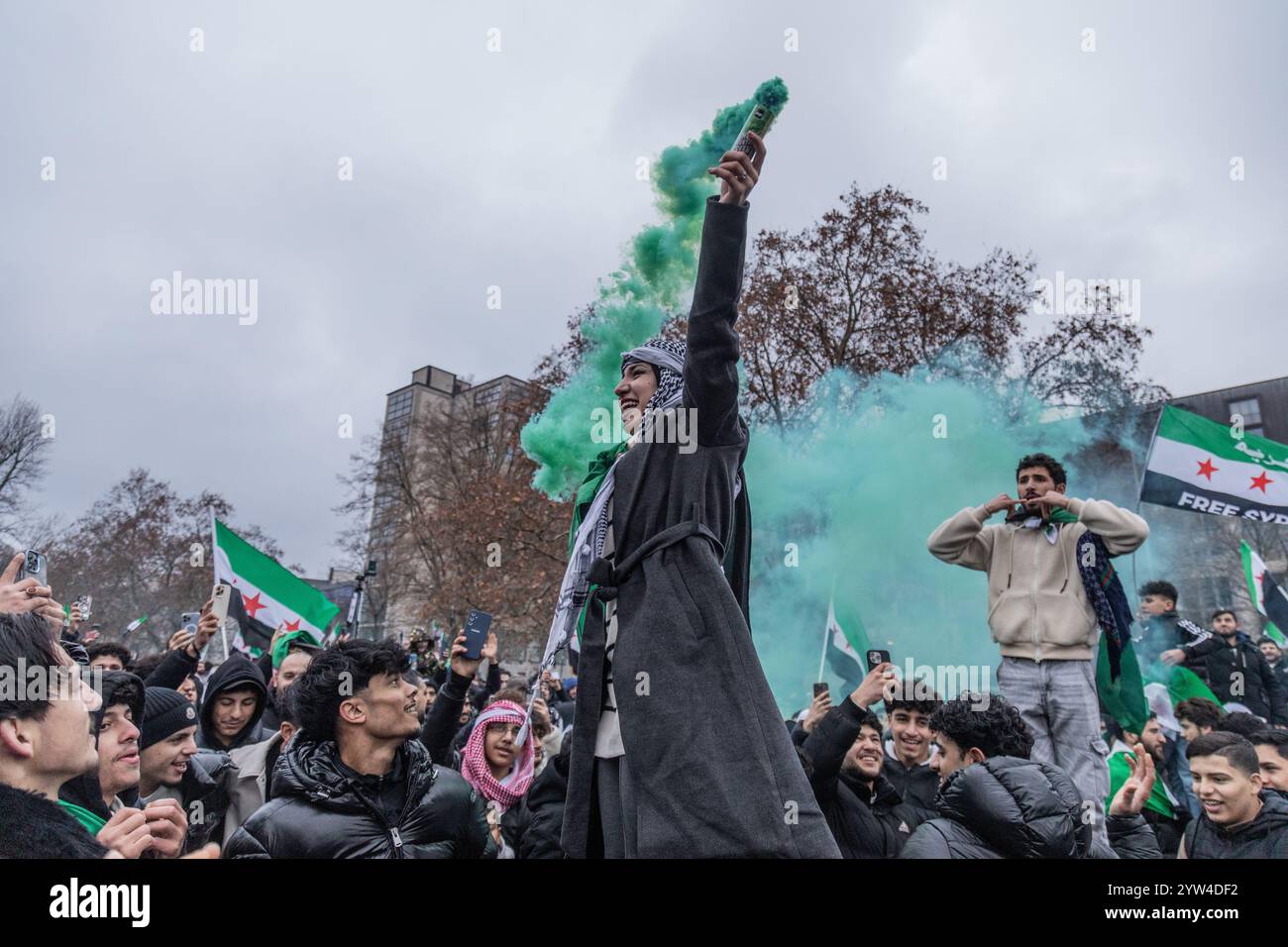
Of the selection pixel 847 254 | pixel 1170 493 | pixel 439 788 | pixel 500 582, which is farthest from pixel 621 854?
pixel 500 582

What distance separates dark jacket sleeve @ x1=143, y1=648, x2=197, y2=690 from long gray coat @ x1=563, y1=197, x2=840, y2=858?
3493 mm

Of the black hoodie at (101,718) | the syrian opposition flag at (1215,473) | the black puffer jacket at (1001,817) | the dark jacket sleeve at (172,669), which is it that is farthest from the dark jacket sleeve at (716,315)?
the syrian opposition flag at (1215,473)

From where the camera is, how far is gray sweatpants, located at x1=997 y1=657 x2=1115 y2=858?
4.16m

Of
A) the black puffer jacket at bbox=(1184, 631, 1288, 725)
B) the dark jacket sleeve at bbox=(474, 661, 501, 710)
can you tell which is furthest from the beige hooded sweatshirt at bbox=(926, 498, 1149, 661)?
the black puffer jacket at bbox=(1184, 631, 1288, 725)

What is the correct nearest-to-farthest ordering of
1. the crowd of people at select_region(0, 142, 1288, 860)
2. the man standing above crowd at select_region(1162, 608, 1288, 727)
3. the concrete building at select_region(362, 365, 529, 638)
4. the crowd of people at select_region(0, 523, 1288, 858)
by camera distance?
the crowd of people at select_region(0, 142, 1288, 860)
the crowd of people at select_region(0, 523, 1288, 858)
the man standing above crowd at select_region(1162, 608, 1288, 727)
the concrete building at select_region(362, 365, 529, 638)

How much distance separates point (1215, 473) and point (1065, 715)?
4.46m

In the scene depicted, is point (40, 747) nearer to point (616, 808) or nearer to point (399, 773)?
point (399, 773)

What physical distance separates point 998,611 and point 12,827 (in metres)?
4.15

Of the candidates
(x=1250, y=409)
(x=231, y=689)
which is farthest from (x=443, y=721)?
(x=1250, y=409)

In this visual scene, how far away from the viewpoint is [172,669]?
→ 16.3 feet

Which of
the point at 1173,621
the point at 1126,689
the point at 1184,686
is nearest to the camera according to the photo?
the point at 1126,689

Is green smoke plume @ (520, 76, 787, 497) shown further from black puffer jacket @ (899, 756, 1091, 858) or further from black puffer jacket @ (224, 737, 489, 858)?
Result: black puffer jacket @ (899, 756, 1091, 858)
